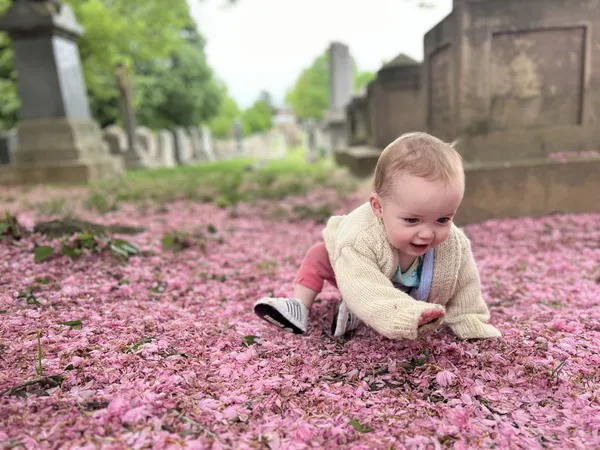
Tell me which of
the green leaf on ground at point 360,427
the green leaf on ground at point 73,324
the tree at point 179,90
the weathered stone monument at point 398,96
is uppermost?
the tree at point 179,90

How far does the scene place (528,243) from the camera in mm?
4789

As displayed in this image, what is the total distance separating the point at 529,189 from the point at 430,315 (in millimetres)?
4158

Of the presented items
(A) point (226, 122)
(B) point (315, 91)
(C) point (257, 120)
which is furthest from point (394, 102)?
(C) point (257, 120)

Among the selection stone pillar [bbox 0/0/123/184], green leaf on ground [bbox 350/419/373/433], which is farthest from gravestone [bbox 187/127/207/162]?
green leaf on ground [bbox 350/419/373/433]

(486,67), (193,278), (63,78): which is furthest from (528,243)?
(63,78)

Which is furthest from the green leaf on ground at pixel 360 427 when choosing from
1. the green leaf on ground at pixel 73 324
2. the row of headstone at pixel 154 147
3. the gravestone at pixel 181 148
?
the gravestone at pixel 181 148

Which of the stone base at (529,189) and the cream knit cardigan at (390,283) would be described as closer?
the cream knit cardigan at (390,283)

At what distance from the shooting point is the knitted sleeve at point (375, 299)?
82.5 inches

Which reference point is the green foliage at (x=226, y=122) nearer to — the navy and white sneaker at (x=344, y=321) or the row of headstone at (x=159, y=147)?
the row of headstone at (x=159, y=147)

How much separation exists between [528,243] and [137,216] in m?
4.96

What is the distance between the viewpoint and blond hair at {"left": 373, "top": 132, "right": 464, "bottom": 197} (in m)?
2.13

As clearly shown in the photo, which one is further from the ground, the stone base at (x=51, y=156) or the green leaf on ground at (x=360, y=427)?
the stone base at (x=51, y=156)

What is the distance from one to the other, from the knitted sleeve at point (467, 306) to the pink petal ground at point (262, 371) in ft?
0.27

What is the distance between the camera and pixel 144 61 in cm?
2308
